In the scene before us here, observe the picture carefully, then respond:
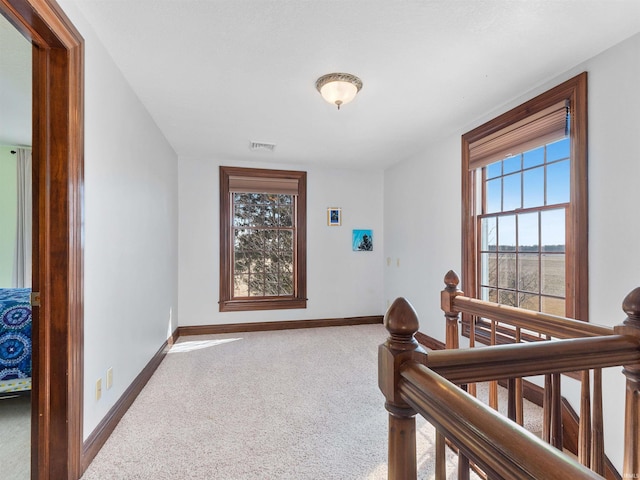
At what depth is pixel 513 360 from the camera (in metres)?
0.83

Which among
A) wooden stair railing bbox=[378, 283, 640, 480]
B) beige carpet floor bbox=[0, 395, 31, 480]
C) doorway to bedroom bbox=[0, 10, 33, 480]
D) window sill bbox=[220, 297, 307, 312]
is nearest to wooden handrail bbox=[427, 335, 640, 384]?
wooden stair railing bbox=[378, 283, 640, 480]

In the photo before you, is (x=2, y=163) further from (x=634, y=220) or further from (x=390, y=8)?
(x=634, y=220)

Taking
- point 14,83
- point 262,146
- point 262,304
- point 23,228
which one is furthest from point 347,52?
point 23,228

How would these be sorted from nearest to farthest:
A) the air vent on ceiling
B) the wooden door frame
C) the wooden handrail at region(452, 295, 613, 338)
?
1. the wooden handrail at region(452, 295, 613, 338)
2. the wooden door frame
3. the air vent on ceiling

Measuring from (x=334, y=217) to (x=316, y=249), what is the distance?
0.56m

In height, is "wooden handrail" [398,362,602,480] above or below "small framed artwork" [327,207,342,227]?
below

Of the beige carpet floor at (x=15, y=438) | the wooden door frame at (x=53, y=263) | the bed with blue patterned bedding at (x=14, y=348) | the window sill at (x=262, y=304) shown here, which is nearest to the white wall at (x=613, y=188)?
the wooden door frame at (x=53, y=263)

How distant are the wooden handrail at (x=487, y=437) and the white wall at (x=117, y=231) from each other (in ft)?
5.89

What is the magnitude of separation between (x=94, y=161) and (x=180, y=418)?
1.76 meters

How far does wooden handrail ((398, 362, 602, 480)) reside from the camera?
17.4 inches

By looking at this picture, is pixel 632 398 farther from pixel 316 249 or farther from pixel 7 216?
pixel 7 216

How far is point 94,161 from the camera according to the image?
1.83 meters

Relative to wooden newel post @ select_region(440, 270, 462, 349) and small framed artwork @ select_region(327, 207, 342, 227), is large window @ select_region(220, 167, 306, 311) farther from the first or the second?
wooden newel post @ select_region(440, 270, 462, 349)

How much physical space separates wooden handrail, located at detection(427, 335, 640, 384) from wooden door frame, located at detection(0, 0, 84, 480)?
1.70 metres
